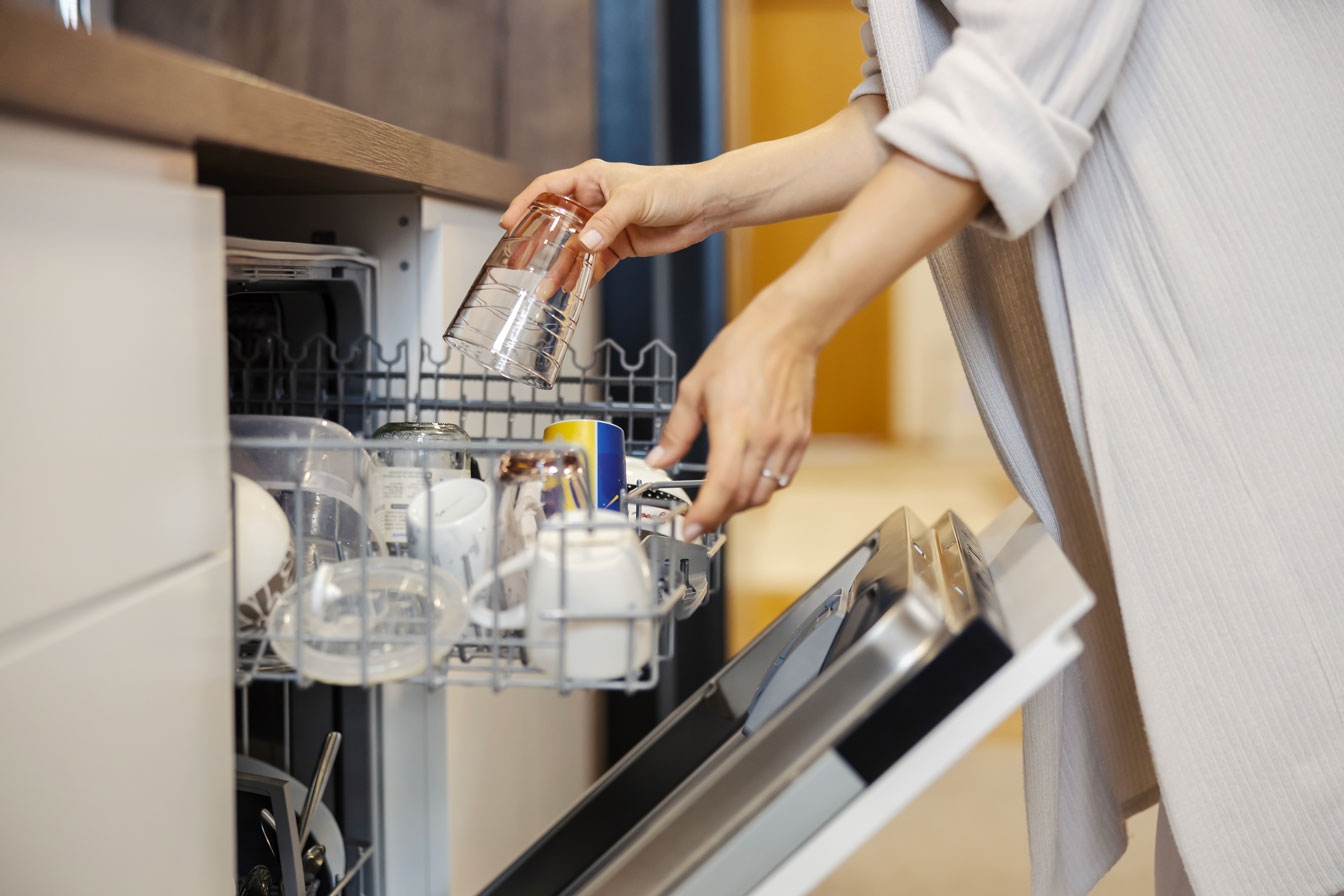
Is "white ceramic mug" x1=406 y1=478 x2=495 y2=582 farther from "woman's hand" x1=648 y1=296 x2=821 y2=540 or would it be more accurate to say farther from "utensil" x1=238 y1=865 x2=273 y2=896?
"utensil" x1=238 y1=865 x2=273 y2=896

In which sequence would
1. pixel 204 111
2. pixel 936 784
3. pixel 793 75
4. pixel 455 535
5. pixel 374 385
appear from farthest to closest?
pixel 793 75, pixel 936 784, pixel 374 385, pixel 455 535, pixel 204 111

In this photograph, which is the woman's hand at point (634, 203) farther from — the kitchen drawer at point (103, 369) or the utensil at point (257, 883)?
the utensil at point (257, 883)

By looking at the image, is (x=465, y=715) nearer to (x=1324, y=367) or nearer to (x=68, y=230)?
(x=68, y=230)

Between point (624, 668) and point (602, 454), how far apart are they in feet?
0.76

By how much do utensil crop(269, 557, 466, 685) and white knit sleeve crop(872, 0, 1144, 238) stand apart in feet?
1.16

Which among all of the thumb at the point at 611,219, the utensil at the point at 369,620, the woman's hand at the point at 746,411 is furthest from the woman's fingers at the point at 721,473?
the thumb at the point at 611,219

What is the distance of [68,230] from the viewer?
20.2 inches

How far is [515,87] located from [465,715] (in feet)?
3.36

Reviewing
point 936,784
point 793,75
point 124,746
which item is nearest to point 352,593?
point 124,746

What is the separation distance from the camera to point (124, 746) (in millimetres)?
564

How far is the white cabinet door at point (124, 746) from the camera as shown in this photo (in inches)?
19.7

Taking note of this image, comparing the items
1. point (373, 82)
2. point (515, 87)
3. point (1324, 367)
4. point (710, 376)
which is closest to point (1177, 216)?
point (1324, 367)

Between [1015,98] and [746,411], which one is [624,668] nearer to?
[746,411]

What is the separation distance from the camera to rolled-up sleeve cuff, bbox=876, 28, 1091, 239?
0.57 m
